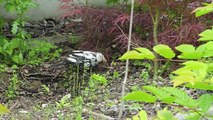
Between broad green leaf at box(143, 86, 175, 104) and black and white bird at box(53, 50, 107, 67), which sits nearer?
broad green leaf at box(143, 86, 175, 104)

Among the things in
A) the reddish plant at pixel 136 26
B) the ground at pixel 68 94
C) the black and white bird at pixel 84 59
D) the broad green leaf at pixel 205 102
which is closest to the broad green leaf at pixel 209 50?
the broad green leaf at pixel 205 102

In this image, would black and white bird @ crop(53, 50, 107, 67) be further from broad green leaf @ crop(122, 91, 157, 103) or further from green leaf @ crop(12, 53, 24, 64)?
broad green leaf @ crop(122, 91, 157, 103)

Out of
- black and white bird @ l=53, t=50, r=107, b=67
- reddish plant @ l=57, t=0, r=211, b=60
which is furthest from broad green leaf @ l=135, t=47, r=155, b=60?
black and white bird @ l=53, t=50, r=107, b=67

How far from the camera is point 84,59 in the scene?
487 cm

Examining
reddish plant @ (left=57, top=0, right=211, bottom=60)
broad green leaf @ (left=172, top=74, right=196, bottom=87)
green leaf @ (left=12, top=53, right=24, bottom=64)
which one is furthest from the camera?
green leaf @ (left=12, top=53, right=24, bottom=64)

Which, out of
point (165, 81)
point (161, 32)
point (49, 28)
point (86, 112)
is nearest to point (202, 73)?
point (86, 112)

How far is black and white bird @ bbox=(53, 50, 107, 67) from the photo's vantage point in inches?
191

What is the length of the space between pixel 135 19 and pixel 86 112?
58.0 inches

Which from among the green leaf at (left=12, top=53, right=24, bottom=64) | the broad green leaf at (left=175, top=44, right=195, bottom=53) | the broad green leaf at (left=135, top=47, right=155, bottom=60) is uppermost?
the broad green leaf at (left=175, top=44, right=195, bottom=53)

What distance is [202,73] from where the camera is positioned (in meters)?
1.25

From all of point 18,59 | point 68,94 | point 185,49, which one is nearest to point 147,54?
point 185,49

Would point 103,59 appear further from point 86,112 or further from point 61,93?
point 86,112

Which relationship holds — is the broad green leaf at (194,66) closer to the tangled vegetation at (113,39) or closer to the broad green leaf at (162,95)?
the broad green leaf at (162,95)

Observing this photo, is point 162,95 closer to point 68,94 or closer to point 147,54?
point 147,54
